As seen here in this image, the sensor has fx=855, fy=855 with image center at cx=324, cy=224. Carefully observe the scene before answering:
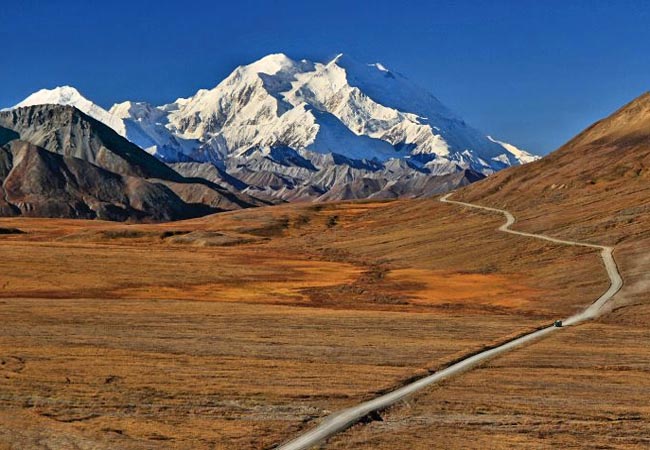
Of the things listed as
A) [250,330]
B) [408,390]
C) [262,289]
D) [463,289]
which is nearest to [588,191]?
[463,289]

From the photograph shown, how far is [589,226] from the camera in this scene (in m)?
122

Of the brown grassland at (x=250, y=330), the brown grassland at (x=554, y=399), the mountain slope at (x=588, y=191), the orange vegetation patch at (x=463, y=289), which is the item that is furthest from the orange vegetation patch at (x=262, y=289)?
the mountain slope at (x=588, y=191)

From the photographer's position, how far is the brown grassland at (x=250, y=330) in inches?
1458

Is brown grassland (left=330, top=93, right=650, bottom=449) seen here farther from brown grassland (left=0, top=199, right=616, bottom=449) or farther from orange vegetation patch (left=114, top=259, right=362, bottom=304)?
orange vegetation patch (left=114, top=259, right=362, bottom=304)

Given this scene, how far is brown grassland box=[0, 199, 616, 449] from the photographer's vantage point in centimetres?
3703

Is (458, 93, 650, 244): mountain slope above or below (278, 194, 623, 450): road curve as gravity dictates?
above

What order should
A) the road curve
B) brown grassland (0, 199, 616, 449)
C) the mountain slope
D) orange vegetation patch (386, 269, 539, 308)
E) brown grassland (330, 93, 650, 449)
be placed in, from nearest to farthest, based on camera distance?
the road curve
brown grassland (330, 93, 650, 449)
brown grassland (0, 199, 616, 449)
orange vegetation patch (386, 269, 539, 308)
the mountain slope

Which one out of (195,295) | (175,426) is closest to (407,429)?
(175,426)

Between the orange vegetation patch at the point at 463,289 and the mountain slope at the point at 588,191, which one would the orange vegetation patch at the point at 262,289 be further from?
the mountain slope at the point at 588,191

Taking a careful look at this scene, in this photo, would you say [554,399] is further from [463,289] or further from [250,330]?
[463,289]

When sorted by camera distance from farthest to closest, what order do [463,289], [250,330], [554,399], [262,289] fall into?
[463,289] → [262,289] → [250,330] → [554,399]

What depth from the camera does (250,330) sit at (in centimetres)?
6056

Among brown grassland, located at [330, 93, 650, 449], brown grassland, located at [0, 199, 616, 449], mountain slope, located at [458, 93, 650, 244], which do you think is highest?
mountain slope, located at [458, 93, 650, 244]

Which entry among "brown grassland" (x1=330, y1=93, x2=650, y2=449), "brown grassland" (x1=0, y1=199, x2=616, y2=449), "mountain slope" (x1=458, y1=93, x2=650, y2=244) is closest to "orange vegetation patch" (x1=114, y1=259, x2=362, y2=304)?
"brown grassland" (x1=0, y1=199, x2=616, y2=449)
